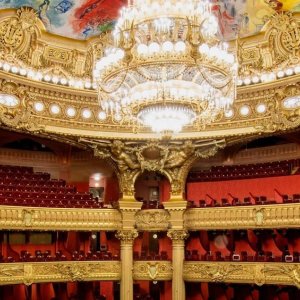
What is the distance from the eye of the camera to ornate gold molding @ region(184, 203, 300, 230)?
38.2ft

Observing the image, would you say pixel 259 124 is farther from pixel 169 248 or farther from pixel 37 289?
pixel 37 289

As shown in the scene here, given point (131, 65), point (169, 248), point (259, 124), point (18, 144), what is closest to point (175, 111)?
point (131, 65)

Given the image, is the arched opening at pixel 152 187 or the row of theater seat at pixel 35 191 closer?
the row of theater seat at pixel 35 191

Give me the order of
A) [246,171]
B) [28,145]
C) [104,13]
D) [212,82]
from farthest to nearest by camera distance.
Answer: [28,145] < [246,171] < [104,13] < [212,82]

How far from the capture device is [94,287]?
13.9 metres

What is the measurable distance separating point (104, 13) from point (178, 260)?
6069 millimetres

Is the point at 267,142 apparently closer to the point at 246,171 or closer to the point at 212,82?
the point at 246,171

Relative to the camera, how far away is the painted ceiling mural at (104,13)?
1146 cm

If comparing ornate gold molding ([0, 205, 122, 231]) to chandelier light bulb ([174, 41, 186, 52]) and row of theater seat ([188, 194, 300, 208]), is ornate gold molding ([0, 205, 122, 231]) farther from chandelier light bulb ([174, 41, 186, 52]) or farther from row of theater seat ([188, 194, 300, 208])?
chandelier light bulb ([174, 41, 186, 52])

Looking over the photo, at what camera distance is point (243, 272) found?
39.1 ft

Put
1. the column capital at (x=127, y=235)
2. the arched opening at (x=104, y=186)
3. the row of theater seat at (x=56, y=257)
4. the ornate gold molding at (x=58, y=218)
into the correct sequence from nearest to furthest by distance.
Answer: the ornate gold molding at (x=58, y=218) < the row of theater seat at (x=56, y=257) < the column capital at (x=127, y=235) < the arched opening at (x=104, y=186)

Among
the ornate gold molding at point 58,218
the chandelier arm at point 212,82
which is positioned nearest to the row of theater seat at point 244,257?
the ornate gold molding at point 58,218

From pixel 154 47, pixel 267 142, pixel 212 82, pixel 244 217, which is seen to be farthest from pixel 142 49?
pixel 267 142

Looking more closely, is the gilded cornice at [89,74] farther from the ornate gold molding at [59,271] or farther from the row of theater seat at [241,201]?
the ornate gold molding at [59,271]
